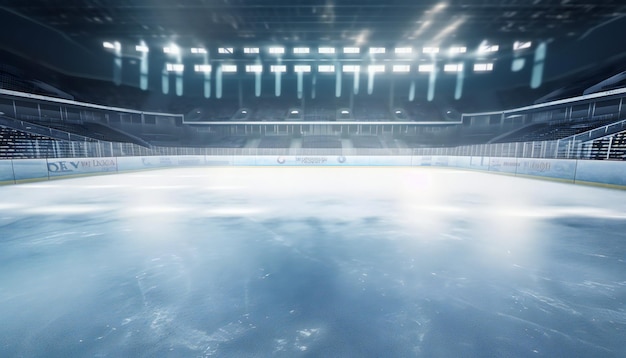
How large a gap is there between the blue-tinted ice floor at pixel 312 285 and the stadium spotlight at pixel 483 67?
31.5m

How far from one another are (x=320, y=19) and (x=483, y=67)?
2289 cm

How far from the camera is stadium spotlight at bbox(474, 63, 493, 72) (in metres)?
30.6

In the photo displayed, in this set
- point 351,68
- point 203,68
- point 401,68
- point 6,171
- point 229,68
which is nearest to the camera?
point 6,171

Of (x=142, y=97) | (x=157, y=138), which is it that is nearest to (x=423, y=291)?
(x=157, y=138)

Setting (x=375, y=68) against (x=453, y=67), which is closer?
(x=453, y=67)

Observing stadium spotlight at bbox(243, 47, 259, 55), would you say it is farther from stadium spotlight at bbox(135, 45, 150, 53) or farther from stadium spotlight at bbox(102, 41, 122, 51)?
stadium spotlight at bbox(102, 41, 122, 51)

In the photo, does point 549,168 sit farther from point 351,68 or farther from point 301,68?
point 301,68

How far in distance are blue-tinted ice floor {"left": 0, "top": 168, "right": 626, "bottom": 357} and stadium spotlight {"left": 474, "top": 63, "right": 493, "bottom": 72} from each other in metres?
31.5

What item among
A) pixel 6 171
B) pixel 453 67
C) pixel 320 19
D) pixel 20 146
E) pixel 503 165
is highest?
pixel 453 67

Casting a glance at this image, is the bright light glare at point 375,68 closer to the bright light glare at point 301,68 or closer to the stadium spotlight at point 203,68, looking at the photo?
the bright light glare at point 301,68

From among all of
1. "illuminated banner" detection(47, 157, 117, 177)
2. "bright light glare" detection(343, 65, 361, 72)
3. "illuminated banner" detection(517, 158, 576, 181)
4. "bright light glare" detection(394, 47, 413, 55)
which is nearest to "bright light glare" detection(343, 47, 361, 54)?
"bright light glare" detection(343, 65, 361, 72)

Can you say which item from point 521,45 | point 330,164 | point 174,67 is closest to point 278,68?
point 174,67

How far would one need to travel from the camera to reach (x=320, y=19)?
20.1 metres

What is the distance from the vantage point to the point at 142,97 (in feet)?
103
